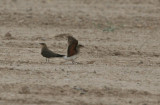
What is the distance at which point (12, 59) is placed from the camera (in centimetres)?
1326

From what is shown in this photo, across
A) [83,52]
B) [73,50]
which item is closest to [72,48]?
[73,50]

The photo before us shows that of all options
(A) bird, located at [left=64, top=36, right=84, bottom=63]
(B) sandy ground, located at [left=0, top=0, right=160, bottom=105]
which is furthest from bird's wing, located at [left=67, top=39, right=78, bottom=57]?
(B) sandy ground, located at [left=0, top=0, right=160, bottom=105]

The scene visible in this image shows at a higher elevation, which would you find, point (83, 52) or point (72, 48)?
point (72, 48)

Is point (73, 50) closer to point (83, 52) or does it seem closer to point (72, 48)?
point (72, 48)

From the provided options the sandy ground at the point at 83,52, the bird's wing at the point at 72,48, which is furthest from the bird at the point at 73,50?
the sandy ground at the point at 83,52

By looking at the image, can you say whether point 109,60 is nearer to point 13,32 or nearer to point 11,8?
point 13,32

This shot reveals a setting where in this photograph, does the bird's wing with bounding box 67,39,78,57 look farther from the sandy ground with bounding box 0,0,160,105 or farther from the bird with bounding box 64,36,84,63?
the sandy ground with bounding box 0,0,160,105

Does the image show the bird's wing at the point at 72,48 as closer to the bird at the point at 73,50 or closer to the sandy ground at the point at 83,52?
the bird at the point at 73,50

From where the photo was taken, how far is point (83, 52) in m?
14.6

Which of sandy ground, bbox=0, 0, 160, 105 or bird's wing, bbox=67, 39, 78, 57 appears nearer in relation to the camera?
sandy ground, bbox=0, 0, 160, 105

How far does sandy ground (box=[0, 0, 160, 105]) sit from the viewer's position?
1034 cm

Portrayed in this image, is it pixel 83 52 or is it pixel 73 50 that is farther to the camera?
pixel 83 52

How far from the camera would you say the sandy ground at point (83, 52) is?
10336 millimetres

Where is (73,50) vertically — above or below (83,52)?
above
